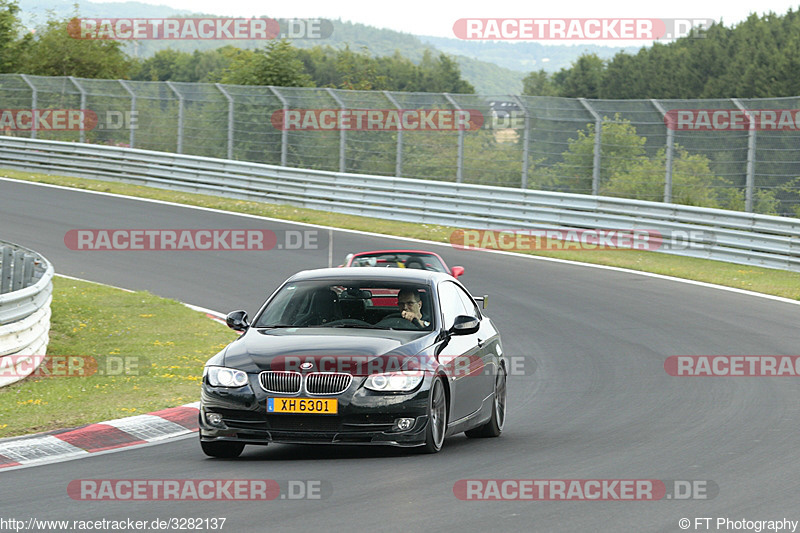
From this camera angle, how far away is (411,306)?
955 cm

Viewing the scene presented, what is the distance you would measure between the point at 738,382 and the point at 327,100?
19765mm

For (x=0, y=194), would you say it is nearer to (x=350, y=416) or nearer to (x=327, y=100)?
(x=327, y=100)

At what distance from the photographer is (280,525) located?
637cm

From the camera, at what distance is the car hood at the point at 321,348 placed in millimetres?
8414

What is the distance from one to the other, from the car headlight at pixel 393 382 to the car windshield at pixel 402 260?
8740mm

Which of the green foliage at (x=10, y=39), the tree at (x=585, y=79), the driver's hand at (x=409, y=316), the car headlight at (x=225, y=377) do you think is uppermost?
the tree at (x=585, y=79)

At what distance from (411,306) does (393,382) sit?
1236 mm

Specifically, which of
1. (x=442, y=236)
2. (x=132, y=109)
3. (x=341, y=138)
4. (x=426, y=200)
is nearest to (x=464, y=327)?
(x=442, y=236)

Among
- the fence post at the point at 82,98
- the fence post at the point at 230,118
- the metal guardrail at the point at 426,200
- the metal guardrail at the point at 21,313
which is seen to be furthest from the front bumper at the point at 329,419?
the fence post at the point at 82,98

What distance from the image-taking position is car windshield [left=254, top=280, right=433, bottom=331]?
30.8ft

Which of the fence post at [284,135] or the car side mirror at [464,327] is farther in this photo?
the fence post at [284,135]

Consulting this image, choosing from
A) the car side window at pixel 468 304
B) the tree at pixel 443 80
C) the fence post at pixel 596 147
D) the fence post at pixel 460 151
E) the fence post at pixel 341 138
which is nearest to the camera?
the car side window at pixel 468 304

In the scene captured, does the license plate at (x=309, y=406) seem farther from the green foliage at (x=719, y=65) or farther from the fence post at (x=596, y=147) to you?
the green foliage at (x=719, y=65)

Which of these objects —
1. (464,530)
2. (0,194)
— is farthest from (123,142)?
(464,530)
